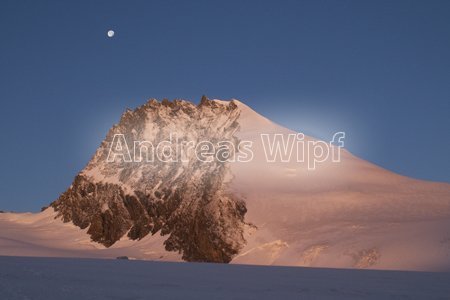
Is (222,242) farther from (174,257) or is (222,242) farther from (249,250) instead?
(174,257)

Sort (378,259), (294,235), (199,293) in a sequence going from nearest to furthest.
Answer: (199,293) → (378,259) → (294,235)

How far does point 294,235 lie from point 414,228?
33071 millimetres

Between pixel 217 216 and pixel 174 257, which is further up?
pixel 217 216

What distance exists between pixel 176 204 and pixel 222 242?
49.9 meters

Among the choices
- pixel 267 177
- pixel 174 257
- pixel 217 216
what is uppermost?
pixel 267 177

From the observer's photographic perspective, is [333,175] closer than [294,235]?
No

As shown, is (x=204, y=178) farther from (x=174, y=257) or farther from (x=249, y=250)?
(x=249, y=250)

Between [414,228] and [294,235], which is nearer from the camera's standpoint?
[414,228]

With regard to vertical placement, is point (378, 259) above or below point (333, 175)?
below

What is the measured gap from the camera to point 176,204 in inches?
7859

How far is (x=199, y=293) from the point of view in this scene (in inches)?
1475

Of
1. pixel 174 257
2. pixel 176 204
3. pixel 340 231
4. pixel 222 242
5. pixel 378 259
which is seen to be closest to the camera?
pixel 378 259

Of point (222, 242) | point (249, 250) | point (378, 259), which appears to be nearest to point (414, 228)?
point (378, 259)

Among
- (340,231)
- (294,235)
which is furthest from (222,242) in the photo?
(340,231)
